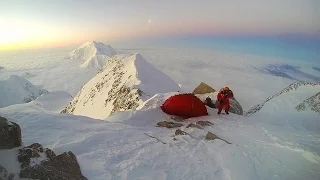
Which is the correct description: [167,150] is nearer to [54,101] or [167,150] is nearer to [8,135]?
[8,135]

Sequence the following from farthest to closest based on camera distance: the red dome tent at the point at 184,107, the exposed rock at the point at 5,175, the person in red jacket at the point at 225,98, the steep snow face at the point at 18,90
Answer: the steep snow face at the point at 18,90
the person in red jacket at the point at 225,98
the red dome tent at the point at 184,107
the exposed rock at the point at 5,175

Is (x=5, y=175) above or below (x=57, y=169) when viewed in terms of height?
above

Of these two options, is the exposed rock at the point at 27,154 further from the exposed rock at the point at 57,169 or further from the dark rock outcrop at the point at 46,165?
the exposed rock at the point at 57,169

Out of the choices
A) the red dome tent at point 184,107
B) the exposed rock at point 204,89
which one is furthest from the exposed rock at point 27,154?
the exposed rock at point 204,89

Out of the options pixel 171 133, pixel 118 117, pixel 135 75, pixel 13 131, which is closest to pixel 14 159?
pixel 13 131

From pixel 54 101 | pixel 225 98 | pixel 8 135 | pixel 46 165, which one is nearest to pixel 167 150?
pixel 46 165

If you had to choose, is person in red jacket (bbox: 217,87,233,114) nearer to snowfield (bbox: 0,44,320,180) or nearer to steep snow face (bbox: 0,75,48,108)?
snowfield (bbox: 0,44,320,180)

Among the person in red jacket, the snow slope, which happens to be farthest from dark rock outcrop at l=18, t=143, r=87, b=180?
the person in red jacket
